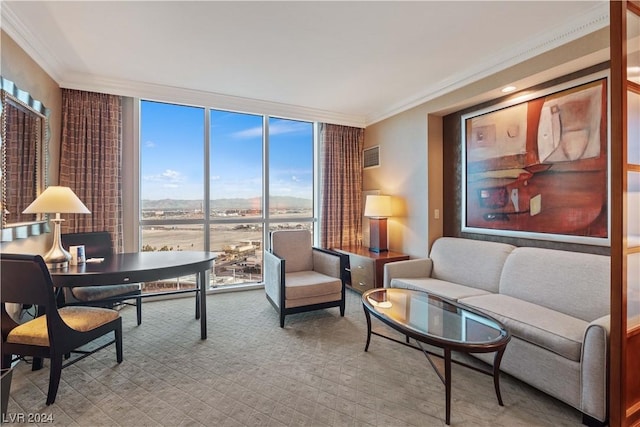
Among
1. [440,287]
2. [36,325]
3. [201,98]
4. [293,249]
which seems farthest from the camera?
[201,98]

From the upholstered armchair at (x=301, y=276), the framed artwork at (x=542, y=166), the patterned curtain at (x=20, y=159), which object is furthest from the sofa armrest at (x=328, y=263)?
the patterned curtain at (x=20, y=159)

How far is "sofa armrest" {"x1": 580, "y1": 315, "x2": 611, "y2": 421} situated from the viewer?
63.9 inches

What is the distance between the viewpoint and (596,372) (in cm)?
163

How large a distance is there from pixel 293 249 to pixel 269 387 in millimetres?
1766

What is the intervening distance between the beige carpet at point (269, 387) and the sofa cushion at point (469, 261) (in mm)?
1029

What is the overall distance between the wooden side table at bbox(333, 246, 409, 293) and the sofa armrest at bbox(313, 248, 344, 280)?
1.90 ft

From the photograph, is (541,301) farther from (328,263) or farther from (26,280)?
(26,280)

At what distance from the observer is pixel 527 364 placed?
A: 196 cm

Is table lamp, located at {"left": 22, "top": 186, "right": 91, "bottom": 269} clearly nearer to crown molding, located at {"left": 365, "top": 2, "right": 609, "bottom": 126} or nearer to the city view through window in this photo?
the city view through window

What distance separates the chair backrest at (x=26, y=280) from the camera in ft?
5.83

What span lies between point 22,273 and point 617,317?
3.36m

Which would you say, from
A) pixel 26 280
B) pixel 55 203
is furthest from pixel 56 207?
pixel 26 280

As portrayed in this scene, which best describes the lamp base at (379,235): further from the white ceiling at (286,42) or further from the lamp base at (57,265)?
the lamp base at (57,265)

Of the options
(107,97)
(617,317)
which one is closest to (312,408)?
(617,317)
